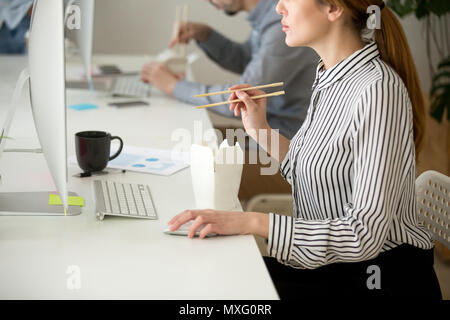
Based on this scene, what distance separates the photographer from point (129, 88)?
2584 mm

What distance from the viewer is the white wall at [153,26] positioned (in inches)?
161

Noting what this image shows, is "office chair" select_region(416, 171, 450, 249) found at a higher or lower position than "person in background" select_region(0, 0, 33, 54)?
lower

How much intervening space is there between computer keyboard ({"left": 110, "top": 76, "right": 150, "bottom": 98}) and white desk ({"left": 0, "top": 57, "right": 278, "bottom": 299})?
1.07 metres

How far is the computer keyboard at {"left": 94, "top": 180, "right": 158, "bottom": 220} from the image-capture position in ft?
3.93

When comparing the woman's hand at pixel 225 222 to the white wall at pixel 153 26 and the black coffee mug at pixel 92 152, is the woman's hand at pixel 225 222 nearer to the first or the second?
the black coffee mug at pixel 92 152

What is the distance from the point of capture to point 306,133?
133 cm

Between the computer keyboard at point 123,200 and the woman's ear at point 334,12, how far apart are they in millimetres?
547

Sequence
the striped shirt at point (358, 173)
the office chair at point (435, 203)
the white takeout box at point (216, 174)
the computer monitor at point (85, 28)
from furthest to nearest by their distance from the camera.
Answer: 1. the computer monitor at point (85, 28)
2. the office chair at point (435, 203)
3. the white takeout box at point (216, 174)
4. the striped shirt at point (358, 173)

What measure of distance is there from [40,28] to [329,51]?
2.02ft

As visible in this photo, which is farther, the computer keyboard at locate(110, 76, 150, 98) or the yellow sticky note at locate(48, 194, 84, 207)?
the computer keyboard at locate(110, 76, 150, 98)

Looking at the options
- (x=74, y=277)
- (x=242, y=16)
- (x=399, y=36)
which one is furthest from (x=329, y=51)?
(x=242, y=16)

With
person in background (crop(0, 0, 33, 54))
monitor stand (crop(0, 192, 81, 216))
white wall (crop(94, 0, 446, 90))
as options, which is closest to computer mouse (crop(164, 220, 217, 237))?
monitor stand (crop(0, 192, 81, 216))

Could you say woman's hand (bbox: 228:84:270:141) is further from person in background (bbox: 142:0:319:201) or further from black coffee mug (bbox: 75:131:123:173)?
person in background (bbox: 142:0:319:201)

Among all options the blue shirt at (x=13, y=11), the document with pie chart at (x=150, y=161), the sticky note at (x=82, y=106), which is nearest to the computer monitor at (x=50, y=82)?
the document with pie chart at (x=150, y=161)
